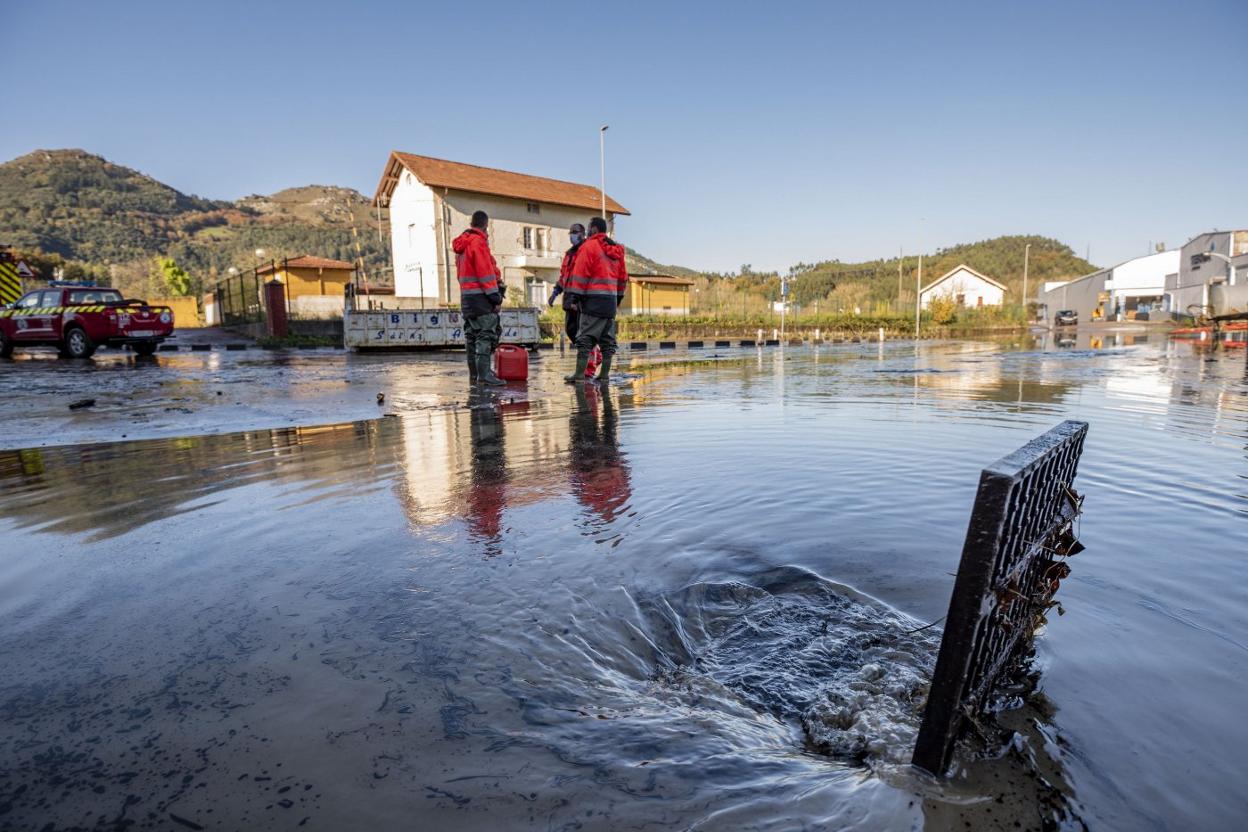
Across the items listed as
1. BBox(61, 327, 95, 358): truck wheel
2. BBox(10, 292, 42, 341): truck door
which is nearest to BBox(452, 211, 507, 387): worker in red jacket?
BBox(61, 327, 95, 358): truck wheel

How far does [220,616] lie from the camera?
8.15 ft

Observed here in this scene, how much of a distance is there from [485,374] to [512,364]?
54cm

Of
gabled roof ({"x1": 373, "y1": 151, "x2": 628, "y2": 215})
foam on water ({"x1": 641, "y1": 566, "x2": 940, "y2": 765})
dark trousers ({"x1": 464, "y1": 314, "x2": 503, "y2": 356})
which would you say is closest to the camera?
foam on water ({"x1": 641, "y1": 566, "x2": 940, "y2": 765})

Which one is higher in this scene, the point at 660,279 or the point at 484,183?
the point at 484,183

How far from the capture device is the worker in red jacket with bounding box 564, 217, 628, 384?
33.7 feet

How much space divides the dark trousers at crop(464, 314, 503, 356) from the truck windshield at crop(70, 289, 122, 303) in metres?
12.9

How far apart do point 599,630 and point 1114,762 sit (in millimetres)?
1407

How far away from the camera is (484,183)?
40.6 meters

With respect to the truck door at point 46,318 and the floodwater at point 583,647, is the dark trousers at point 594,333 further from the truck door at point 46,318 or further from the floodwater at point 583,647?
the truck door at point 46,318

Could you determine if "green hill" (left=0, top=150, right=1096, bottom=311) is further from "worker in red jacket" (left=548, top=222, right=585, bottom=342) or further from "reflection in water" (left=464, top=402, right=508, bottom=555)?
"reflection in water" (left=464, top=402, right=508, bottom=555)

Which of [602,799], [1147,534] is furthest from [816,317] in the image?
[602,799]

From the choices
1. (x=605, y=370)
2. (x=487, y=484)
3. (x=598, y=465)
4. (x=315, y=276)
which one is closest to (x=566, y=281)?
(x=605, y=370)

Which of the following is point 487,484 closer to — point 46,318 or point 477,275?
point 477,275

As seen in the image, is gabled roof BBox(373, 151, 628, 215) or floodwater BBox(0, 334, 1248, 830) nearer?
floodwater BBox(0, 334, 1248, 830)
